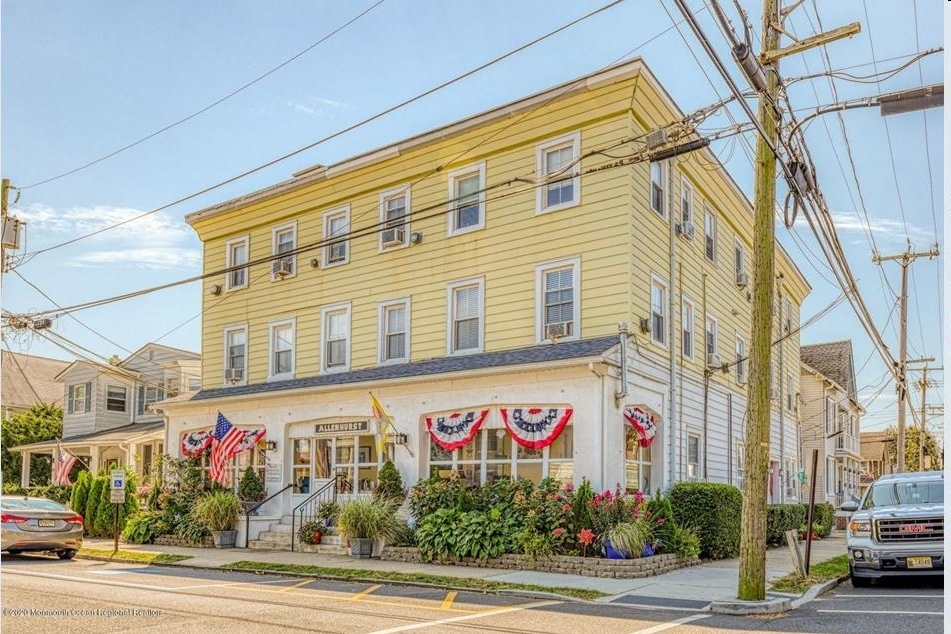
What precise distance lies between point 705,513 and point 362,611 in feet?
32.3

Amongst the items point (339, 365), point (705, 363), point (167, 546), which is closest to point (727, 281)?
point (705, 363)

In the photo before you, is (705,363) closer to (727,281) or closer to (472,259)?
(727,281)

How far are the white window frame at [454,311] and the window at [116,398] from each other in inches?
916

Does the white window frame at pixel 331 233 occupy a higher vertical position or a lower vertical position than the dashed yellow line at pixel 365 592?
higher

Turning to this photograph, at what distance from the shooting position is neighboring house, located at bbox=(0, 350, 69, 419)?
46969mm

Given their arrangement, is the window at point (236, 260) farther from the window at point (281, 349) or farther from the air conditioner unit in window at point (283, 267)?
the window at point (281, 349)

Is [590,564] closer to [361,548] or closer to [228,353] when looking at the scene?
[361,548]

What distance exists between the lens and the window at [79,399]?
127 feet

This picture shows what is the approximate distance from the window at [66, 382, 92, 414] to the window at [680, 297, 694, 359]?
89.5 ft

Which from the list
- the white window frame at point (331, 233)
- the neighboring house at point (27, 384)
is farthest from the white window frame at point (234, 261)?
the neighboring house at point (27, 384)

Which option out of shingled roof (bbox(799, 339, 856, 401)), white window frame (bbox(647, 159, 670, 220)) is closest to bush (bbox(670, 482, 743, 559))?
white window frame (bbox(647, 159, 670, 220))

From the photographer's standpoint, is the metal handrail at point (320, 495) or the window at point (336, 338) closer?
the metal handrail at point (320, 495)

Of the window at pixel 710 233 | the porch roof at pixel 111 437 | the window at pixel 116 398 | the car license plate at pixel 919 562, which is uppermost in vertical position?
the window at pixel 710 233

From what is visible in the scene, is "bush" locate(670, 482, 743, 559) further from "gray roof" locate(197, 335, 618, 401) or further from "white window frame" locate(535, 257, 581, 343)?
"white window frame" locate(535, 257, 581, 343)
